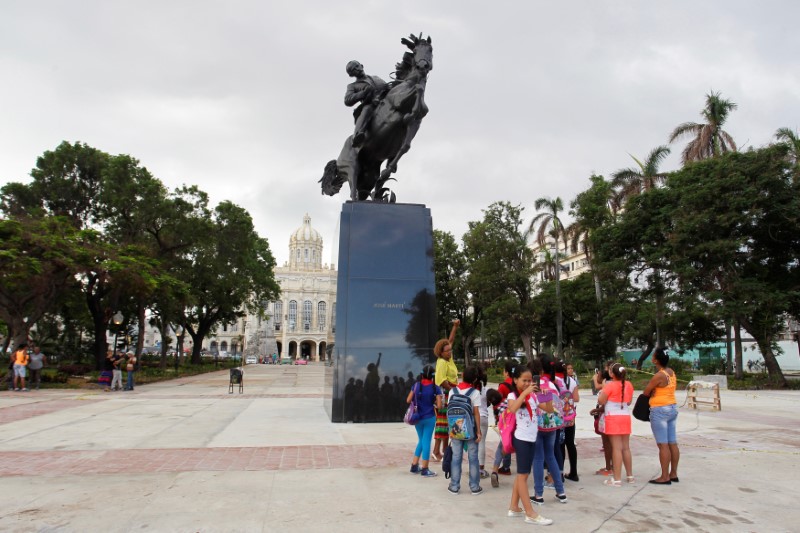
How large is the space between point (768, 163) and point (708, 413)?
13359 millimetres

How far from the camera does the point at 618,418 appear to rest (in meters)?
5.63

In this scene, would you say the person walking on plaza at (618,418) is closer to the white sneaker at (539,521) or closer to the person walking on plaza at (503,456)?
the person walking on plaza at (503,456)

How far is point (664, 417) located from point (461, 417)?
2.26 m

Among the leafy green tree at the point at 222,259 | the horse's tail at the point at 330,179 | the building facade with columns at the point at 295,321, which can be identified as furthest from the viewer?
the building facade with columns at the point at 295,321

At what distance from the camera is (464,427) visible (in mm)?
5234

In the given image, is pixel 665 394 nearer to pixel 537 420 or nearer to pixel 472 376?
pixel 537 420

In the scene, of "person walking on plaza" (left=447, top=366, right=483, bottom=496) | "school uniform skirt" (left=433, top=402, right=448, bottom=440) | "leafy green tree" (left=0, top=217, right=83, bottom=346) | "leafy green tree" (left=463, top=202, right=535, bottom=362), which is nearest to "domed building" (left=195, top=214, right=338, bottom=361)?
"leafy green tree" (left=463, top=202, right=535, bottom=362)

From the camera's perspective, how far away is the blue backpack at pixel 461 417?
17.2 feet

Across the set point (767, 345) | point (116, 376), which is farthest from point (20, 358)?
point (767, 345)

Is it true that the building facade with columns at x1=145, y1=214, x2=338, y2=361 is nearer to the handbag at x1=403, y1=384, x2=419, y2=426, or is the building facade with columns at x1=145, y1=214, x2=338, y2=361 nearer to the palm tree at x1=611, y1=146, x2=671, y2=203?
the palm tree at x1=611, y1=146, x2=671, y2=203

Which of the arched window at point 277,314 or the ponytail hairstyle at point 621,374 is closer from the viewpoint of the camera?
the ponytail hairstyle at point 621,374

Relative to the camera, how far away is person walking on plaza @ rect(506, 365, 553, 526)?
4.54 meters

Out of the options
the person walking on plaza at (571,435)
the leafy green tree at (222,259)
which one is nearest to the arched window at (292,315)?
the leafy green tree at (222,259)

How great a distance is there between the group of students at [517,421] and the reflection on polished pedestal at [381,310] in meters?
2.97
